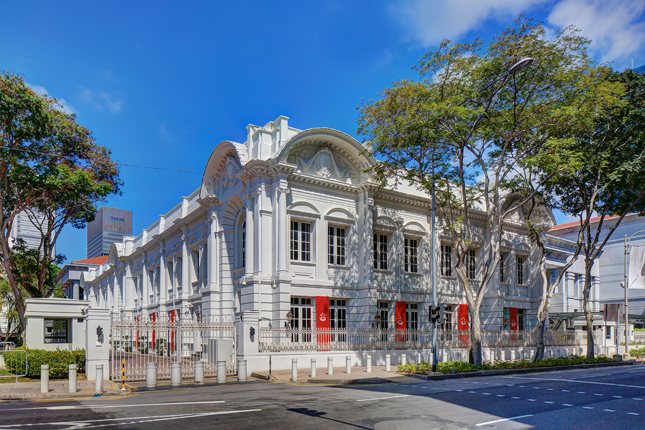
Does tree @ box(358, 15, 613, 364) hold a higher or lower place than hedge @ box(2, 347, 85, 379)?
higher

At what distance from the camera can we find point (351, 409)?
1202 cm

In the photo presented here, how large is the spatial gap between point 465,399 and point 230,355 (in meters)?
11.1

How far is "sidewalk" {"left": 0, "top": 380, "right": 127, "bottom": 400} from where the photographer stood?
14.5 m

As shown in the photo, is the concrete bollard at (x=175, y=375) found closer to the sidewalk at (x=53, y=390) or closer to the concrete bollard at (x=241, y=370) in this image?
the sidewalk at (x=53, y=390)

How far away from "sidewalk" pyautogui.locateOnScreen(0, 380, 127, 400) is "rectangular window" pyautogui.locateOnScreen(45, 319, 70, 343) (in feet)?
17.3

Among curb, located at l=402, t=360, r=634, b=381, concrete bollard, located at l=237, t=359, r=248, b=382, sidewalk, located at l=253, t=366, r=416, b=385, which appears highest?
concrete bollard, located at l=237, t=359, r=248, b=382

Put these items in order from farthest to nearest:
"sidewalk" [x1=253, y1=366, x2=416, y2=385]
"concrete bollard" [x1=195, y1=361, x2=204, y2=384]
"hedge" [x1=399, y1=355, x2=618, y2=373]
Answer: "hedge" [x1=399, y1=355, x2=618, y2=373] → "sidewalk" [x1=253, y1=366, x2=416, y2=385] → "concrete bollard" [x1=195, y1=361, x2=204, y2=384]

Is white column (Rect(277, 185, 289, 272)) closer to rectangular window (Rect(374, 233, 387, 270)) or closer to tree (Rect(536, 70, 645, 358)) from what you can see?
rectangular window (Rect(374, 233, 387, 270))

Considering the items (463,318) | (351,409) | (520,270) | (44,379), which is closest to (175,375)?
(44,379)

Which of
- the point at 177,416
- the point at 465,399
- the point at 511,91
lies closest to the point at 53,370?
the point at 177,416

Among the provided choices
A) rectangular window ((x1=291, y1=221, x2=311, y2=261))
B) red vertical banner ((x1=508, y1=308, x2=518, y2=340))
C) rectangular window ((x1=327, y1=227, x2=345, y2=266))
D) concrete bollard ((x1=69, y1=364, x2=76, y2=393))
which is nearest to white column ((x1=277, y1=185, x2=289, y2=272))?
rectangular window ((x1=291, y1=221, x2=311, y2=261))

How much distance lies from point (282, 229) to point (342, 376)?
25.6ft

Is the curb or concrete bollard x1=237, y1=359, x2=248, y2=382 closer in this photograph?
concrete bollard x1=237, y1=359, x2=248, y2=382

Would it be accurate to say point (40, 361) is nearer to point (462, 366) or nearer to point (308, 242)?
point (308, 242)
